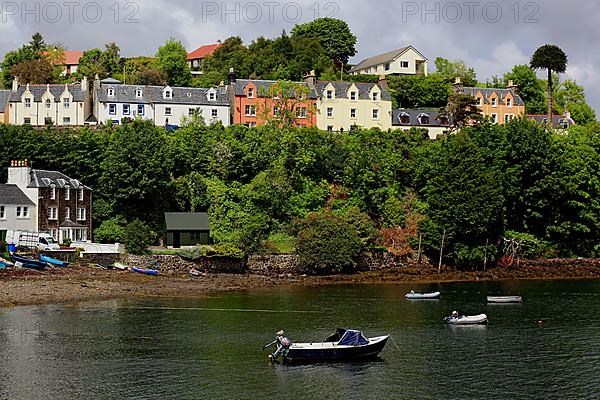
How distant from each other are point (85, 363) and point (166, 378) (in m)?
5.52

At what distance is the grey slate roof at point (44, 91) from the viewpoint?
107 m

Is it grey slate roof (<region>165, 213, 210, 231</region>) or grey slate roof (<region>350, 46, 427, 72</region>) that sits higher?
grey slate roof (<region>350, 46, 427, 72</region>)

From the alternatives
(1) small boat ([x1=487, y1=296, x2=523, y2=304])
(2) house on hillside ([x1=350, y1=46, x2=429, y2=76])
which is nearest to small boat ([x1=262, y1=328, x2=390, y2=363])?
(1) small boat ([x1=487, y1=296, x2=523, y2=304])

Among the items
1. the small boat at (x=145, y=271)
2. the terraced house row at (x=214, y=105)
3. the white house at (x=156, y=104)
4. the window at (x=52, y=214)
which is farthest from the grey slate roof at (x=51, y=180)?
the white house at (x=156, y=104)

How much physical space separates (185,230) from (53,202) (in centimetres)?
1347

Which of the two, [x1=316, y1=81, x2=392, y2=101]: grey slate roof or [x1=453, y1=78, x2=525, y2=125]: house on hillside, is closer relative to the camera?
[x1=316, y1=81, x2=392, y2=101]: grey slate roof

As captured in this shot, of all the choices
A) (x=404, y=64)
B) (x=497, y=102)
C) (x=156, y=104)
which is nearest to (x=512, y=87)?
(x=497, y=102)

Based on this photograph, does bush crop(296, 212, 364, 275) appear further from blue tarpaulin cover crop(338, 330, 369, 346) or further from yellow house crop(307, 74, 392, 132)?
blue tarpaulin cover crop(338, 330, 369, 346)

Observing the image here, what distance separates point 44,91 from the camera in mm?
107938

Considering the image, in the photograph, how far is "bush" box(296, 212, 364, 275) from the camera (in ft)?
274

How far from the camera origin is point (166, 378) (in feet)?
139

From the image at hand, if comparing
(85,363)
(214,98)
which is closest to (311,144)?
(214,98)

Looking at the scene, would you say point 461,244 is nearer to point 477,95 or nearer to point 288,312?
point 288,312

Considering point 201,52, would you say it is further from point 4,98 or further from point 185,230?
point 185,230
